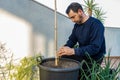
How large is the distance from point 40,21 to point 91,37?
0.97m

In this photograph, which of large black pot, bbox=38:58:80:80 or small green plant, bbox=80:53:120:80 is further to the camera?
small green plant, bbox=80:53:120:80

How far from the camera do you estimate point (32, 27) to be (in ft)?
12.3

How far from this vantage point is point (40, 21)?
3799 millimetres

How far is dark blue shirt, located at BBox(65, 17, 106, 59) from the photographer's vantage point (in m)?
2.94

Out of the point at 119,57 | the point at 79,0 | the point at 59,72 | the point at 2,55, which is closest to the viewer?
the point at 59,72

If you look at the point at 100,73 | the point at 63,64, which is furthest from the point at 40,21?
the point at 100,73

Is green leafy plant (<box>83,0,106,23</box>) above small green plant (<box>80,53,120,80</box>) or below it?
above

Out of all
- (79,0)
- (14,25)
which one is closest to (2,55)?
(14,25)

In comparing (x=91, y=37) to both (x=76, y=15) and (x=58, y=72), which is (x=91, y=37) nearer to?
(x=76, y=15)

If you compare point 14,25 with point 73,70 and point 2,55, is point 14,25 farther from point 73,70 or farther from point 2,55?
point 73,70

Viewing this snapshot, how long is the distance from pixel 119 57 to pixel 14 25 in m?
2.36

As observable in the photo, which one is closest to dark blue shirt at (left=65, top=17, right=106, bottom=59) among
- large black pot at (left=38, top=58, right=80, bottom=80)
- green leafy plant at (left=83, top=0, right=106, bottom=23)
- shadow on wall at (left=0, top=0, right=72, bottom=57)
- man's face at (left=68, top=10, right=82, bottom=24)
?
man's face at (left=68, top=10, right=82, bottom=24)

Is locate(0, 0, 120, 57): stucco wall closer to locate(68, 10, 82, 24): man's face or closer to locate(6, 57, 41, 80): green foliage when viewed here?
locate(6, 57, 41, 80): green foliage

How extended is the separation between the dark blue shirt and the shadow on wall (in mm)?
667
